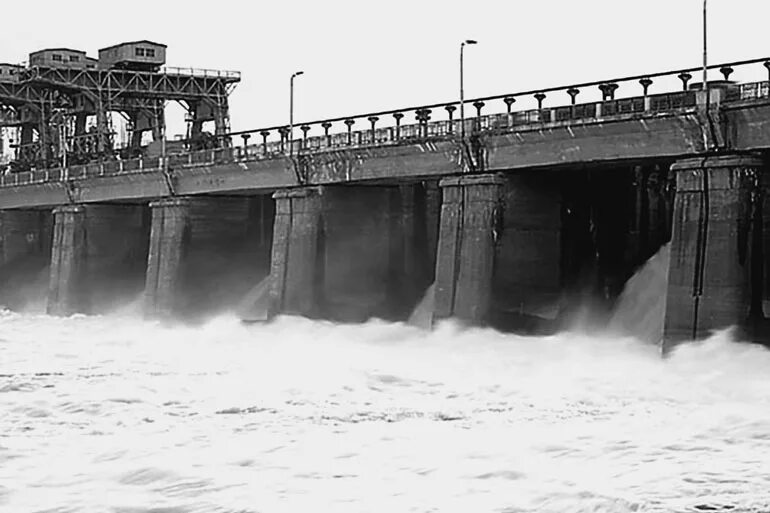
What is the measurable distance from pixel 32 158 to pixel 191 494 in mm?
73040

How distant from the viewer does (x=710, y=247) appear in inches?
1216

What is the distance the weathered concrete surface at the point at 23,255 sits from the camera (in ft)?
230

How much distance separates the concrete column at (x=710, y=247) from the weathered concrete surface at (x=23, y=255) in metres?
47.2

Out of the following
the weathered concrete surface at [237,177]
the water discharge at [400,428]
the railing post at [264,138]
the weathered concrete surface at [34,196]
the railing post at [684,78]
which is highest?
the railing post at [684,78]

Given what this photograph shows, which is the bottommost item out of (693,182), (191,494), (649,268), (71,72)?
(191,494)

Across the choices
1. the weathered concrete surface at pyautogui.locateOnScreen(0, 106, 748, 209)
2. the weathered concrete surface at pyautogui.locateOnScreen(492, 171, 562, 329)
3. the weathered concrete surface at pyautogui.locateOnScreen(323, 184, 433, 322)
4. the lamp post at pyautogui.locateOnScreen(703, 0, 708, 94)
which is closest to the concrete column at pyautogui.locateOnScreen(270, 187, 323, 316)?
the weathered concrete surface at pyautogui.locateOnScreen(323, 184, 433, 322)

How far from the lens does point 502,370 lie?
33.0 meters

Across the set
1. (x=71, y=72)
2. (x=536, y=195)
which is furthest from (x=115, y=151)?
(x=536, y=195)

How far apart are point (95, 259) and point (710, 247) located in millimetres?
39533

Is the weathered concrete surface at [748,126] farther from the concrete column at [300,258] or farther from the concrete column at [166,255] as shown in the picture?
the concrete column at [166,255]

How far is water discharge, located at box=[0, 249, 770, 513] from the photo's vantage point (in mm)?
17672

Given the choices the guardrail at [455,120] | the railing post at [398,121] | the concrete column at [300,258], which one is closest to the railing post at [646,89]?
the guardrail at [455,120]

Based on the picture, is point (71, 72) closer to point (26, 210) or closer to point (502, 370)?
point (26, 210)

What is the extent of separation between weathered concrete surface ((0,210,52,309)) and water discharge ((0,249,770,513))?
→ 30335 millimetres
